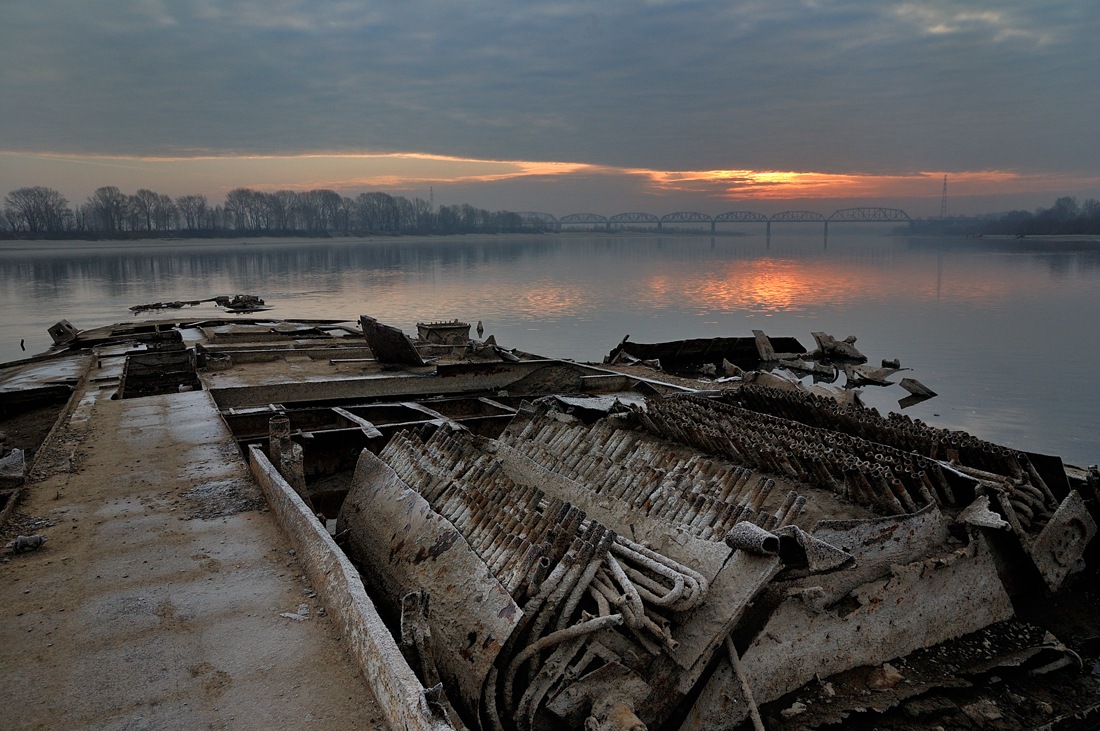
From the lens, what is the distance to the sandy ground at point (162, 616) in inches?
148

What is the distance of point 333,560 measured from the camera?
15.9ft

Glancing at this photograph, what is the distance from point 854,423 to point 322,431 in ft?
21.8

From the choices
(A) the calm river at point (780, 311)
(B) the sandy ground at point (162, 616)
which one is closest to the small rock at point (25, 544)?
(B) the sandy ground at point (162, 616)

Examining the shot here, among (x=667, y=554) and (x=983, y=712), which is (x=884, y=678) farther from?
(x=667, y=554)

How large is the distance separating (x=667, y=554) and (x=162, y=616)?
3.65 meters

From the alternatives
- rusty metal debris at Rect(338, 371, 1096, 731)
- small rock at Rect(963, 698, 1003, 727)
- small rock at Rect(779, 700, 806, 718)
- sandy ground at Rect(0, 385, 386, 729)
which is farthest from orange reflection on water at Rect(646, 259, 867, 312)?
sandy ground at Rect(0, 385, 386, 729)

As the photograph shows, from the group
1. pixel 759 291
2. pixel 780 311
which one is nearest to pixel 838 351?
pixel 780 311

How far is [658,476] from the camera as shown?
7211 millimetres

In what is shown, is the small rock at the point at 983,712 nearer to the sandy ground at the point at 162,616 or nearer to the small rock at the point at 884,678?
the small rock at the point at 884,678

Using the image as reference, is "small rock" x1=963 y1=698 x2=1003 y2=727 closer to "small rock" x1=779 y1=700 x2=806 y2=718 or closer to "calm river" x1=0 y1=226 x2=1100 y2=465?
"small rock" x1=779 y1=700 x2=806 y2=718

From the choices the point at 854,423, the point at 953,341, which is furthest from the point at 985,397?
the point at 854,423

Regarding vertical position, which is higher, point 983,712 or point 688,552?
point 688,552

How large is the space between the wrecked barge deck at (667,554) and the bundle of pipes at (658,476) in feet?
0.09

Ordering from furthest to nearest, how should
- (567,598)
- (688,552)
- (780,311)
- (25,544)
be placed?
(780,311) → (688,552) → (25,544) → (567,598)
